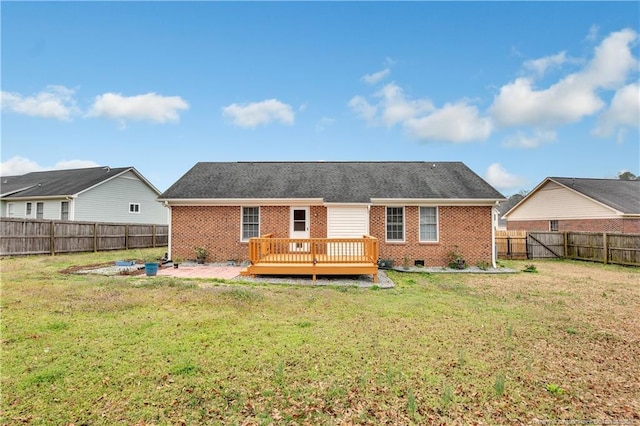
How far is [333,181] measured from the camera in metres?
15.1

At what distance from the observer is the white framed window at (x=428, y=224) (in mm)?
13594

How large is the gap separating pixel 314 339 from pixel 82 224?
18304 millimetres

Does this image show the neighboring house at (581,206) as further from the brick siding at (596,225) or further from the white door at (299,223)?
the white door at (299,223)

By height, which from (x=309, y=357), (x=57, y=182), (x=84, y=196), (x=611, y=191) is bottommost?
(x=309, y=357)

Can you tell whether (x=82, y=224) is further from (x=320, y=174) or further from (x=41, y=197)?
(x=320, y=174)

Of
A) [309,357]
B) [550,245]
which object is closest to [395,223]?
[309,357]

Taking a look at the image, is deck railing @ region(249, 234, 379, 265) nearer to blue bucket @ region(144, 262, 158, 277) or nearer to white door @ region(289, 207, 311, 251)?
white door @ region(289, 207, 311, 251)

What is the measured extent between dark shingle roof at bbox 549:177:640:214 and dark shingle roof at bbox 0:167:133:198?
112 feet

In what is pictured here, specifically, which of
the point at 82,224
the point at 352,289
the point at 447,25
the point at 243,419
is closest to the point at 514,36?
the point at 447,25

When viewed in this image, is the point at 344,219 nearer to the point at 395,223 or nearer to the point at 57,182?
the point at 395,223

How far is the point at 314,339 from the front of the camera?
5.13 meters

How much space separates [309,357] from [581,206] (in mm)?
25169

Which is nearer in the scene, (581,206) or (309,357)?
(309,357)

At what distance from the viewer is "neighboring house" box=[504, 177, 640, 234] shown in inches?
772
